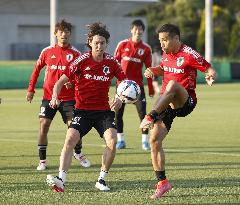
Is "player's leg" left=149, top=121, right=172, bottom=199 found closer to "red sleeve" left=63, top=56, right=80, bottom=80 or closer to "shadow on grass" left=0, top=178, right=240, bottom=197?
"shadow on grass" left=0, top=178, right=240, bottom=197

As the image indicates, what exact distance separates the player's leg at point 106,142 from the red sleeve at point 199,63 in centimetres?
129

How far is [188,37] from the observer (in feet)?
257

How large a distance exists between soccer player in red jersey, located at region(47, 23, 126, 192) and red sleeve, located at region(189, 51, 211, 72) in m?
1.04

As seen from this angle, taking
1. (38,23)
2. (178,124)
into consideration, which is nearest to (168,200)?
(178,124)

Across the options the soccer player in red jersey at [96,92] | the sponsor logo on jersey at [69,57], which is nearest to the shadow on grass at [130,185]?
the soccer player in red jersey at [96,92]

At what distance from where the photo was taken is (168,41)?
10.9m

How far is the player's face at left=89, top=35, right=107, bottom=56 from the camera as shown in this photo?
11.2 metres

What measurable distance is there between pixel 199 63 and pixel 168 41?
1.53 feet

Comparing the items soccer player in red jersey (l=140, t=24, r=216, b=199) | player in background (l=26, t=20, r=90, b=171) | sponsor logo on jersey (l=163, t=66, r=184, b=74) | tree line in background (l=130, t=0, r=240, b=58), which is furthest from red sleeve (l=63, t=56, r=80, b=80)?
tree line in background (l=130, t=0, r=240, b=58)

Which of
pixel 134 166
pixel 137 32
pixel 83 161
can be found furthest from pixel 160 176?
pixel 137 32

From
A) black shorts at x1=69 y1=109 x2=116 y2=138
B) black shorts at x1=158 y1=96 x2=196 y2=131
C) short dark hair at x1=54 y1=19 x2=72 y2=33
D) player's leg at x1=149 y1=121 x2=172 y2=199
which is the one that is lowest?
player's leg at x1=149 y1=121 x2=172 y2=199

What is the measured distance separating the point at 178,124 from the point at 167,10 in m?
58.7

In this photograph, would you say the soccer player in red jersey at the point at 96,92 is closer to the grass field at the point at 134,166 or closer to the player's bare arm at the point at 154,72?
the player's bare arm at the point at 154,72

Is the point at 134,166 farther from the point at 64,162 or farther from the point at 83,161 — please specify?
the point at 64,162
